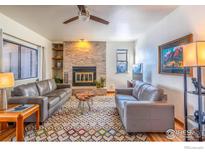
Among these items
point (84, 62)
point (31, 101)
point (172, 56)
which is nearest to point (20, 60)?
point (31, 101)

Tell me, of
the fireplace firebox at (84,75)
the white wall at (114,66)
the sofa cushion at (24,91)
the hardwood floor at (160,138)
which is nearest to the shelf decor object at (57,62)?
the fireplace firebox at (84,75)

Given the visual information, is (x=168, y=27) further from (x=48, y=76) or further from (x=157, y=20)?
(x=48, y=76)

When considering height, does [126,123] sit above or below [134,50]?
below

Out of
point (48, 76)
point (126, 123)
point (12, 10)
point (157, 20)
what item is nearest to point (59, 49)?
point (48, 76)

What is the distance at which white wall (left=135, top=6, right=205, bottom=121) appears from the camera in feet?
9.15

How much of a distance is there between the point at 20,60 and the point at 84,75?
310 centimetres

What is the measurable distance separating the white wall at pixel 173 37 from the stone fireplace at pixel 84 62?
2.42 meters

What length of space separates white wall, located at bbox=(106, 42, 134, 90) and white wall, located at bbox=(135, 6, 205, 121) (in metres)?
1.88

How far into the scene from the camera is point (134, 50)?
302 inches

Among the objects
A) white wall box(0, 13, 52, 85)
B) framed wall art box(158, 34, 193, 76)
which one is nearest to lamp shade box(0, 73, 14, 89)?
white wall box(0, 13, 52, 85)

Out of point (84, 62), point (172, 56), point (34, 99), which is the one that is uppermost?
point (84, 62)

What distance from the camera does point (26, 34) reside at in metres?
5.06

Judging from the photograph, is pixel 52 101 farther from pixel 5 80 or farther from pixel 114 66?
pixel 114 66
